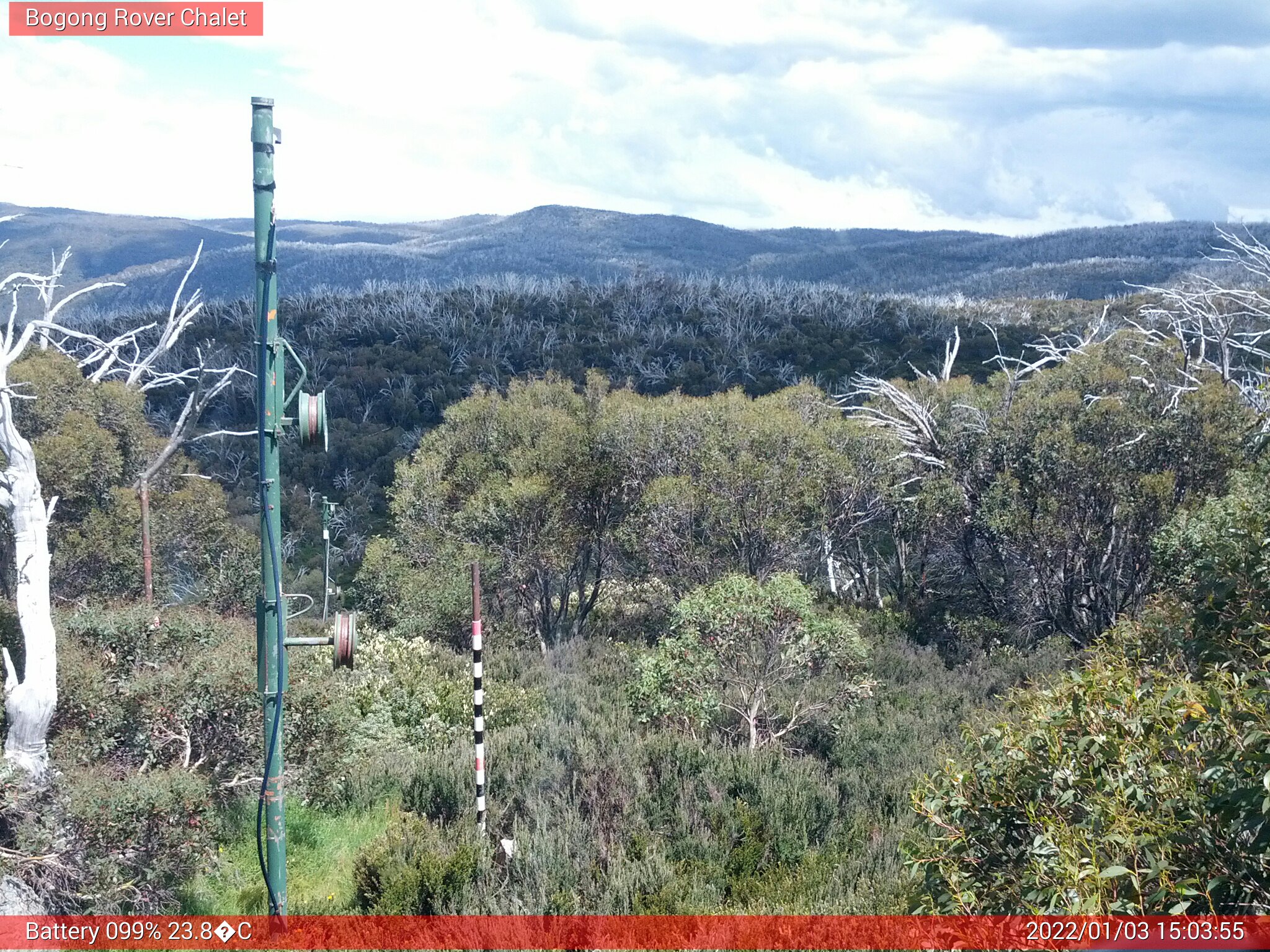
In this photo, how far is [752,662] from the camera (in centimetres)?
1235

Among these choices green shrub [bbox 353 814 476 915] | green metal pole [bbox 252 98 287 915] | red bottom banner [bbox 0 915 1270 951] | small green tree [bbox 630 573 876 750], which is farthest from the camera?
small green tree [bbox 630 573 876 750]

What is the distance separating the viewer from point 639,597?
1881 centimetres

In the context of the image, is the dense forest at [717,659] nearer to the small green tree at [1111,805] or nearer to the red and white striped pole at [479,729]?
the small green tree at [1111,805]

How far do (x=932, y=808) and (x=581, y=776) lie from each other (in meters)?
5.78

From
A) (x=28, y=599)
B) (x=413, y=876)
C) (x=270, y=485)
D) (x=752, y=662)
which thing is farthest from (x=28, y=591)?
(x=752, y=662)

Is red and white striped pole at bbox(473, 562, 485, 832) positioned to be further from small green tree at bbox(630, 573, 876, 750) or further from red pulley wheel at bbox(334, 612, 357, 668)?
small green tree at bbox(630, 573, 876, 750)

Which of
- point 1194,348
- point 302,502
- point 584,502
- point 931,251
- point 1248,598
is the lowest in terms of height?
point 302,502

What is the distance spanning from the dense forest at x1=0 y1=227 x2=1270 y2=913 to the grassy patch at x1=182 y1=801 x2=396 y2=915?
40mm

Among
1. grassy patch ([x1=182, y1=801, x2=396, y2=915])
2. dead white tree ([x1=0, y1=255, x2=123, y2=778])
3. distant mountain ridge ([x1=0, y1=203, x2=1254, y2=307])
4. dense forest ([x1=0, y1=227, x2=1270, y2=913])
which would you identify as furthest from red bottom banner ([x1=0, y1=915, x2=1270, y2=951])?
distant mountain ridge ([x1=0, y1=203, x2=1254, y2=307])

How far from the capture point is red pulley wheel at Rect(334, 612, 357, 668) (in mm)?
6242

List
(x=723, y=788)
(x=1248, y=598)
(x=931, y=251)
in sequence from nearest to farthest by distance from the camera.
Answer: (x=1248, y=598), (x=723, y=788), (x=931, y=251)

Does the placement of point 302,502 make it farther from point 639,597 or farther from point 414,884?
point 414,884

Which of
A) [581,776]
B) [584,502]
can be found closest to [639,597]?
[584,502]

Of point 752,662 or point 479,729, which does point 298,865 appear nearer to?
point 479,729
